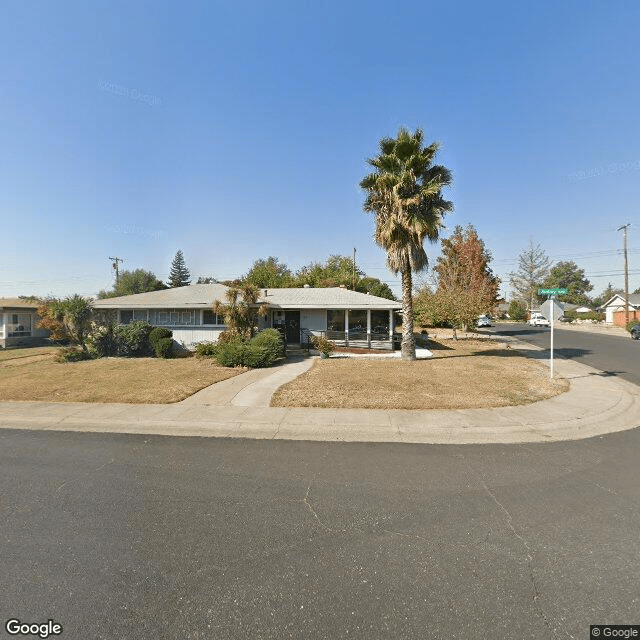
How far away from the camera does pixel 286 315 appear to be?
2084 centimetres

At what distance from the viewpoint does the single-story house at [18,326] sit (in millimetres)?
26094

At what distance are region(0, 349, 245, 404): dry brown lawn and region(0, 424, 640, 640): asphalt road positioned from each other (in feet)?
14.4

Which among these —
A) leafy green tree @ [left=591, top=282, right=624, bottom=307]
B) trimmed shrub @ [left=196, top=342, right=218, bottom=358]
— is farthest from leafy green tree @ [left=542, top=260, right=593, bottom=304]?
trimmed shrub @ [left=196, top=342, right=218, bottom=358]

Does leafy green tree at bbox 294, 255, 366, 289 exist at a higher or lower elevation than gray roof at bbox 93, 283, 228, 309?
higher

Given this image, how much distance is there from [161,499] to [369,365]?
37.4ft

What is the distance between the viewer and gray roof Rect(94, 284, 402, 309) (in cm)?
1897

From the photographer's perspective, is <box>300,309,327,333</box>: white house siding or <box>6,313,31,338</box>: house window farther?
<box>6,313,31,338</box>: house window

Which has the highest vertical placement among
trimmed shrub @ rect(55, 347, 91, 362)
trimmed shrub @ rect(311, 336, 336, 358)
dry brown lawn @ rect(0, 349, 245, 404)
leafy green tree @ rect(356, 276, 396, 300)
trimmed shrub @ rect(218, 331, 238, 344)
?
leafy green tree @ rect(356, 276, 396, 300)

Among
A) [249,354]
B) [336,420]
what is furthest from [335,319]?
[336,420]

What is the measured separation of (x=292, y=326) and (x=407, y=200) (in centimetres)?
1018

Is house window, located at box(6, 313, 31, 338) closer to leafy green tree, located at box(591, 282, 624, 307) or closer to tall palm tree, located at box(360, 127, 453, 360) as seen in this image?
tall palm tree, located at box(360, 127, 453, 360)

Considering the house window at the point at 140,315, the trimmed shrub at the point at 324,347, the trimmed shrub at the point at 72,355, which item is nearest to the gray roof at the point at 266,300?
the house window at the point at 140,315

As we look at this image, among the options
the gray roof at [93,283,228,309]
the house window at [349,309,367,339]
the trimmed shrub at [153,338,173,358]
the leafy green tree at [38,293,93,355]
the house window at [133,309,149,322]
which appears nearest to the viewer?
the leafy green tree at [38,293,93,355]

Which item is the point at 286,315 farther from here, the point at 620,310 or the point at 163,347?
the point at 620,310
